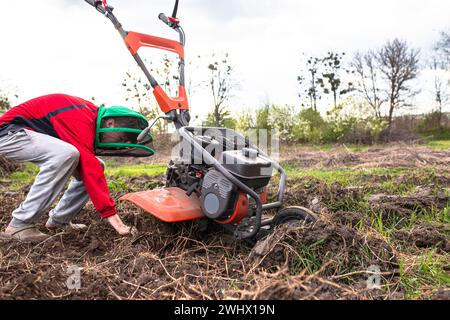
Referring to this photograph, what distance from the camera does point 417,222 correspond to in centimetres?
365

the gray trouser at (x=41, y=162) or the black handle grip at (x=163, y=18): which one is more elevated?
the black handle grip at (x=163, y=18)

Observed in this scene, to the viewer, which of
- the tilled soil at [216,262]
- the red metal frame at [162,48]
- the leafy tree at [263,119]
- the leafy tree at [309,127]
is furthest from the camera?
the leafy tree at [309,127]

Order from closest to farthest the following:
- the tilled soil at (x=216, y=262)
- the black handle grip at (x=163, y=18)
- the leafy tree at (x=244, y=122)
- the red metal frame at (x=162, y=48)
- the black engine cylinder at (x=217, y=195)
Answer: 1. the tilled soil at (x=216, y=262)
2. the black engine cylinder at (x=217, y=195)
3. the red metal frame at (x=162, y=48)
4. the black handle grip at (x=163, y=18)
5. the leafy tree at (x=244, y=122)

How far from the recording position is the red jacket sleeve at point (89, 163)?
3.23 meters

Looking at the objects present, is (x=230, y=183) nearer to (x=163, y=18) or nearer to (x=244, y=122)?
(x=163, y=18)

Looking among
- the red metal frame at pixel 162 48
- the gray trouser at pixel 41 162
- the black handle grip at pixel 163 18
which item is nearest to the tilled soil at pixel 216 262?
the gray trouser at pixel 41 162

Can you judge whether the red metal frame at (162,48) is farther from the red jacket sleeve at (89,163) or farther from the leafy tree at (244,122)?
the leafy tree at (244,122)

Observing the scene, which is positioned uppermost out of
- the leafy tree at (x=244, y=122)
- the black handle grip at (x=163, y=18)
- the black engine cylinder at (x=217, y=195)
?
the black handle grip at (x=163, y=18)

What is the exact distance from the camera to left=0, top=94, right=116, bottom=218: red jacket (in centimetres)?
325

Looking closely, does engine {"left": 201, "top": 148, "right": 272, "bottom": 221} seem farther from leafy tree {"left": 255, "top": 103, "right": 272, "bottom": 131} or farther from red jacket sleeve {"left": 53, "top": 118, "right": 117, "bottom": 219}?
leafy tree {"left": 255, "top": 103, "right": 272, "bottom": 131}

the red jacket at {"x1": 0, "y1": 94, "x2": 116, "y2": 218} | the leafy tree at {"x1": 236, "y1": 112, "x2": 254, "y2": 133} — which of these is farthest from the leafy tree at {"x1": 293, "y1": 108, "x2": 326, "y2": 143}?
the red jacket at {"x1": 0, "y1": 94, "x2": 116, "y2": 218}

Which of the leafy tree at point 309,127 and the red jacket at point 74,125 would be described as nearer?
the red jacket at point 74,125

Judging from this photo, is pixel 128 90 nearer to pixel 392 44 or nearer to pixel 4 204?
pixel 4 204
